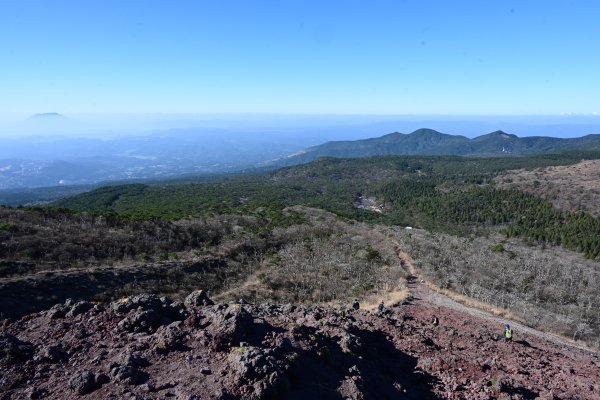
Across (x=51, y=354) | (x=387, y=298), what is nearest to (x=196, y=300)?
(x=51, y=354)

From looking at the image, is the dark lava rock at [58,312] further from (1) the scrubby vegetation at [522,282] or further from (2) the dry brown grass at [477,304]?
(1) the scrubby vegetation at [522,282]

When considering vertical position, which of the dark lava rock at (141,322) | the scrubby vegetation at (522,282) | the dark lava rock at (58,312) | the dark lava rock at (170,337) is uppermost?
the dark lava rock at (170,337)

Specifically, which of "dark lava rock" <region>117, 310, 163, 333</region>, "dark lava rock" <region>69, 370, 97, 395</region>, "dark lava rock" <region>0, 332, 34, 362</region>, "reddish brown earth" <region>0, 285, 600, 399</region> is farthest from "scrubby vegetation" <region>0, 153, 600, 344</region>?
"dark lava rock" <region>69, 370, 97, 395</region>

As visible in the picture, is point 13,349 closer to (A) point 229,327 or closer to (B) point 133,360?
(B) point 133,360

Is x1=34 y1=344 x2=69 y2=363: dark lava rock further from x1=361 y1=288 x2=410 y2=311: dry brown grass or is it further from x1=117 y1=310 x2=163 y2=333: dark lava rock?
x1=361 y1=288 x2=410 y2=311: dry brown grass

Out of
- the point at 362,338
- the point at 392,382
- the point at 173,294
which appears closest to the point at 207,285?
the point at 173,294

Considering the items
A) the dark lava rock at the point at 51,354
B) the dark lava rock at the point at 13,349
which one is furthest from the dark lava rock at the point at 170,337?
the dark lava rock at the point at 13,349
